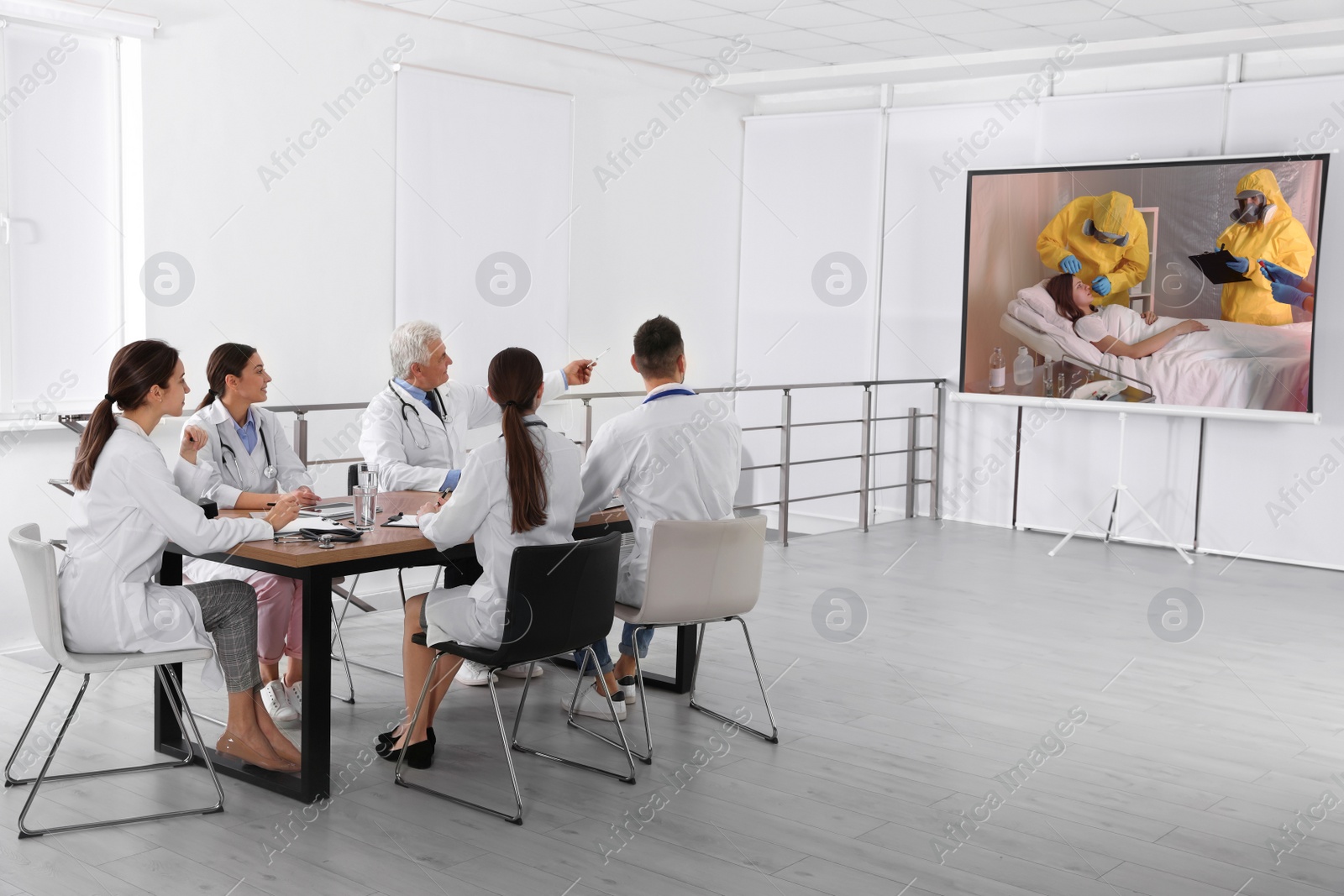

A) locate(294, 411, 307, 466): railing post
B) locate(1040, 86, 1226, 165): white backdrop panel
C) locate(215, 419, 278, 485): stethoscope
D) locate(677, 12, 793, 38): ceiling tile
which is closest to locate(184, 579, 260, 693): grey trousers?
locate(215, 419, 278, 485): stethoscope

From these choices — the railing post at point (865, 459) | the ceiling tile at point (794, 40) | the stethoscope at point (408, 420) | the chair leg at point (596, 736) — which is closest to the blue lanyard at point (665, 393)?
the chair leg at point (596, 736)

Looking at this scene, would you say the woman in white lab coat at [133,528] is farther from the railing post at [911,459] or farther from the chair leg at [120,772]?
the railing post at [911,459]

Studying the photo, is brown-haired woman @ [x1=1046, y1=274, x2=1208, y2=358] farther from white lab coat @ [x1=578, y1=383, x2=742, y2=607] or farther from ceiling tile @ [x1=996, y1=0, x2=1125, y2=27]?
white lab coat @ [x1=578, y1=383, x2=742, y2=607]

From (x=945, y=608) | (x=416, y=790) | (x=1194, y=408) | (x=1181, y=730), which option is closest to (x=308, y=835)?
(x=416, y=790)

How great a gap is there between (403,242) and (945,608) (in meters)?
3.25

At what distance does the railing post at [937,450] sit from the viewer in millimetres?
8023

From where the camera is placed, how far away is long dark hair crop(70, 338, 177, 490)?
3.05 metres

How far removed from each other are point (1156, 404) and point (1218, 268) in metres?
0.79

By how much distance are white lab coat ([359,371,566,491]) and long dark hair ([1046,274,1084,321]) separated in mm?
3747

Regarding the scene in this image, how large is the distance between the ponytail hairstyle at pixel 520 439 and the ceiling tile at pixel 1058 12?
3.71 meters

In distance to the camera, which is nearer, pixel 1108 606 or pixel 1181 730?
pixel 1181 730

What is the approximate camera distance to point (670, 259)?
819 centimetres

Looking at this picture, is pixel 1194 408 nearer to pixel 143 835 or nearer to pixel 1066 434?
pixel 1066 434

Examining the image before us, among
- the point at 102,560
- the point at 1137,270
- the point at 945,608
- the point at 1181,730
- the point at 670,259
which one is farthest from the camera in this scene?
the point at 670,259
